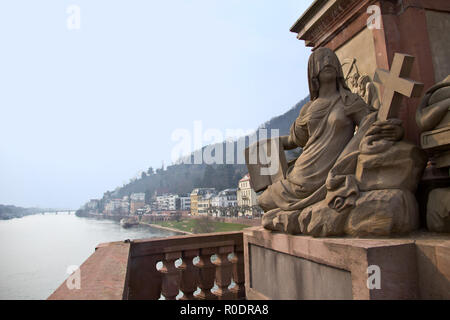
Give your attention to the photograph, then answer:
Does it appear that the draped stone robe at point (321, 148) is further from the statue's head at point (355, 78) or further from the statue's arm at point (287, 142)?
the statue's head at point (355, 78)

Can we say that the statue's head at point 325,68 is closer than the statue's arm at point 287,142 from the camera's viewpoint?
Yes

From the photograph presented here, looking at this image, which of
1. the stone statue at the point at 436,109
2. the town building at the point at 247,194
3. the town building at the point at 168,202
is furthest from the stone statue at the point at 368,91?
the town building at the point at 168,202

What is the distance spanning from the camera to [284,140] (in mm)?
4121

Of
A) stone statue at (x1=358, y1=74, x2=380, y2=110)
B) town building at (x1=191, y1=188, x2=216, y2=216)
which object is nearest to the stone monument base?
stone statue at (x1=358, y1=74, x2=380, y2=110)

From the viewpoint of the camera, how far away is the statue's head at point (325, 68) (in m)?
3.57

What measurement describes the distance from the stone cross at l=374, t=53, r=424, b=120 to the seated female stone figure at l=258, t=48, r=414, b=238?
17cm

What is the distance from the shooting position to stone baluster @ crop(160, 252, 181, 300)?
4336 mm

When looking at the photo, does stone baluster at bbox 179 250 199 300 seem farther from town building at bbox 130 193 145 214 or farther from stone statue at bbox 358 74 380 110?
town building at bbox 130 193 145 214

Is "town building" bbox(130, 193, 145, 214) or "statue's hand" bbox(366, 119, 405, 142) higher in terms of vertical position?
"statue's hand" bbox(366, 119, 405, 142)

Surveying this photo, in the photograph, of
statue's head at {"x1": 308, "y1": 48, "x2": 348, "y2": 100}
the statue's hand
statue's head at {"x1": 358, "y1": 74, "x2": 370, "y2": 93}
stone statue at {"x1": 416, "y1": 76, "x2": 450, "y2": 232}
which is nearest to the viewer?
stone statue at {"x1": 416, "y1": 76, "x2": 450, "y2": 232}

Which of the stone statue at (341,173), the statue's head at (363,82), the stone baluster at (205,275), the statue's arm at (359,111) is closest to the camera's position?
the stone statue at (341,173)

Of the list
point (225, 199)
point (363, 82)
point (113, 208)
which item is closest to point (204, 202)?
point (225, 199)

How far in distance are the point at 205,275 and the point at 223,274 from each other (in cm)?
29

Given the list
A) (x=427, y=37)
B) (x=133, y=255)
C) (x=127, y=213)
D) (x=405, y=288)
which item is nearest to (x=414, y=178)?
(x=405, y=288)
